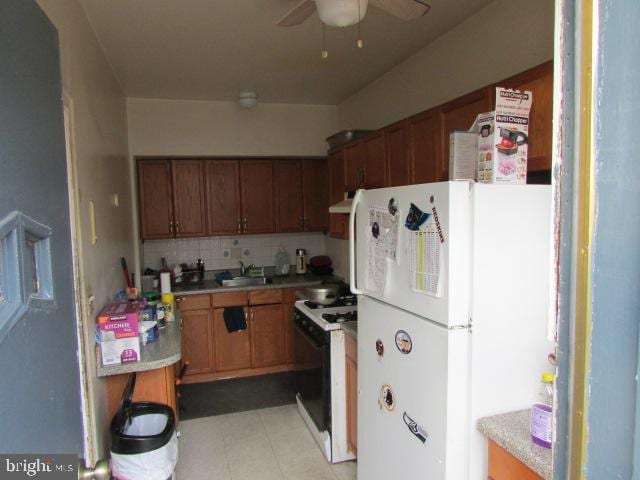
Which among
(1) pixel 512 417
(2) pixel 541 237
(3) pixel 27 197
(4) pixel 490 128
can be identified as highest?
(4) pixel 490 128

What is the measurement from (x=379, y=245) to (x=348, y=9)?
3.05 ft

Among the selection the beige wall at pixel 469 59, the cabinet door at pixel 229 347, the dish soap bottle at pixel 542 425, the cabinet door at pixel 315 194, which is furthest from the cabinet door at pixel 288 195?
the dish soap bottle at pixel 542 425

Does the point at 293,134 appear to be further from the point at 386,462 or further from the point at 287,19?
the point at 386,462

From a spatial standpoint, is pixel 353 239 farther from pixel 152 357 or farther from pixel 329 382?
pixel 152 357

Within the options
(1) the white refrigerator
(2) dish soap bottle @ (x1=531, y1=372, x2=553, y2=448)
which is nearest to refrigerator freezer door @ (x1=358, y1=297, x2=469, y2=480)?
(1) the white refrigerator

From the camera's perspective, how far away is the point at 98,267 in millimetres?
2281

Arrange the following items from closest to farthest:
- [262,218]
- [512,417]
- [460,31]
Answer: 1. [512,417]
2. [460,31]
3. [262,218]

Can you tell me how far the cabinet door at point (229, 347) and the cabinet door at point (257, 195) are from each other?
869mm

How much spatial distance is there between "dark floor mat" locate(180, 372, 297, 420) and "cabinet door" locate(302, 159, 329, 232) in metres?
1.52

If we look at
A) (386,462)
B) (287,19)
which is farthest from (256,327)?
(287,19)

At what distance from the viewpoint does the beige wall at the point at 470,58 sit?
6.46 ft

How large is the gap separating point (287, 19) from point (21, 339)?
166 centimetres

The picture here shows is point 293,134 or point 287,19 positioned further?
point 293,134

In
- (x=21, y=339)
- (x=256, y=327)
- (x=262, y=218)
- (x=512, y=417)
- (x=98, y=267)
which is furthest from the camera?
(x=262, y=218)
